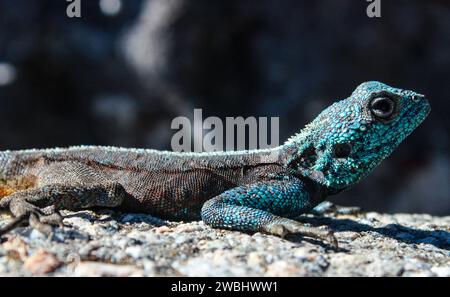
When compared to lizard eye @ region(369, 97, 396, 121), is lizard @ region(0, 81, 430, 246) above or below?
below

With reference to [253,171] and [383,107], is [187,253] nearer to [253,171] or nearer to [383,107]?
[253,171]

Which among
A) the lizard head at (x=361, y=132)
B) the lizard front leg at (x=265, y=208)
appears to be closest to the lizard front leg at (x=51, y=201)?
the lizard front leg at (x=265, y=208)

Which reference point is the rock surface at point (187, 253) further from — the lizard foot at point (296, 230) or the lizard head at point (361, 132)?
the lizard head at point (361, 132)

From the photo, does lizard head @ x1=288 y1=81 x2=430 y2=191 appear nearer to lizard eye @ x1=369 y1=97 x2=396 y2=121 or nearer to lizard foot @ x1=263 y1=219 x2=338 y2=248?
lizard eye @ x1=369 y1=97 x2=396 y2=121

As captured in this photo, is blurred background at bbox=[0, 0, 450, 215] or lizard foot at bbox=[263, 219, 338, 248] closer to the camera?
lizard foot at bbox=[263, 219, 338, 248]

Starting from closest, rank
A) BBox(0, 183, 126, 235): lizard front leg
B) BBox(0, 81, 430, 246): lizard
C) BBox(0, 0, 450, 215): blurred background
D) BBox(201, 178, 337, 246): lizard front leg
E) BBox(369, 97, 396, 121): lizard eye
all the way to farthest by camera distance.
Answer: BBox(0, 183, 126, 235): lizard front leg
BBox(201, 178, 337, 246): lizard front leg
BBox(0, 81, 430, 246): lizard
BBox(369, 97, 396, 121): lizard eye
BBox(0, 0, 450, 215): blurred background

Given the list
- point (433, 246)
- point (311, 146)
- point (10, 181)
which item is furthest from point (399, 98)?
A: point (10, 181)

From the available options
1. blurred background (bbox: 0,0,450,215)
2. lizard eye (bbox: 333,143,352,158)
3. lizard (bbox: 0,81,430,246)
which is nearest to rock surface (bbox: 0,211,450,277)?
lizard (bbox: 0,81,430,246)
